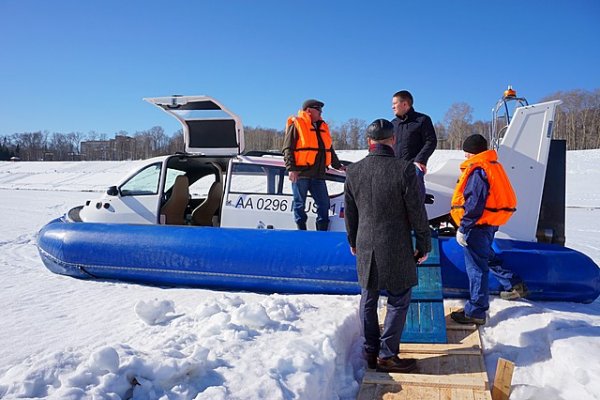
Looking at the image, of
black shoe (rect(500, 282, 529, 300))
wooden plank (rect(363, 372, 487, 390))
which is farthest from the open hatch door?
wooden plank (rect(363, 372, 487, 390))

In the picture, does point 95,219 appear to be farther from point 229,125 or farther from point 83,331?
point 83,331

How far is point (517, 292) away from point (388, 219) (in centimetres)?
204

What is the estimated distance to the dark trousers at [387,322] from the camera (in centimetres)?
320

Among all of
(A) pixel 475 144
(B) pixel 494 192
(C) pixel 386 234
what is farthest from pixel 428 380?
(A) pixel 475 144

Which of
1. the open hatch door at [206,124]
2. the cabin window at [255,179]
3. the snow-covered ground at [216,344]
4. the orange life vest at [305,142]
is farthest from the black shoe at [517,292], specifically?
the open hatch door at [206,124]

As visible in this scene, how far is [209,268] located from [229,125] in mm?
2104

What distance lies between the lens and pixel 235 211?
5.81 meters

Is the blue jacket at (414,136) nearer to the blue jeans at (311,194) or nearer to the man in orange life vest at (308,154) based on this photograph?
the man in orange life vest at (308,154)

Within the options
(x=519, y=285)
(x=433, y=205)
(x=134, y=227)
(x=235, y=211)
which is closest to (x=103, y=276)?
(x=134, y=227)

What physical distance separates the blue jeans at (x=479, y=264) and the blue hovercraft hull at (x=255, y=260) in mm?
615

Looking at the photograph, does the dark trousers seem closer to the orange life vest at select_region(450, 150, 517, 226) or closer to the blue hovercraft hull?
the orange life vest at select_region(450, 150, 517, 226)

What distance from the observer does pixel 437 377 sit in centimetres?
309

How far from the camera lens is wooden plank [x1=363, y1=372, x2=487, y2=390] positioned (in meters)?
2.99

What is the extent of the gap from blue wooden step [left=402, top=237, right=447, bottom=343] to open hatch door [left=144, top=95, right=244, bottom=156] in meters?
3.17
